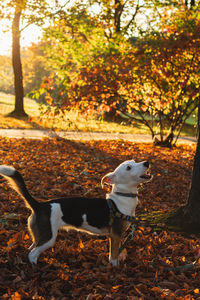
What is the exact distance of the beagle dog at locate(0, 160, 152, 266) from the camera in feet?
11.2

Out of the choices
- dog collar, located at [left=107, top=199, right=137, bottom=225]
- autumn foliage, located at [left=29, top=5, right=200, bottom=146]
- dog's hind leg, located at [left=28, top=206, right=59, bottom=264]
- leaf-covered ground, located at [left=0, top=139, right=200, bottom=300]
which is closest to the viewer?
leaf-covered ground, located at [left=0, top=139, right=200, bottom=300]

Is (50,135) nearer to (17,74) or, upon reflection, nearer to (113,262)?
(113,262)

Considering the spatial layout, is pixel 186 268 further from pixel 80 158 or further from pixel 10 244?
pixel 80 158

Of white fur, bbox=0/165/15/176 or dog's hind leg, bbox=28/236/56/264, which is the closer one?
white fur, bbox=0/165/15/176

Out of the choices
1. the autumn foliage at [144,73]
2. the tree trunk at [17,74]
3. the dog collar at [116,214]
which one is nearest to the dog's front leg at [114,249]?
the dog collar at [116,214]

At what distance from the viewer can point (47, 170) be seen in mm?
7465

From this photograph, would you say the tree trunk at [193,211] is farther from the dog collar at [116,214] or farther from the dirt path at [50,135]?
the dirt path at [50,135]

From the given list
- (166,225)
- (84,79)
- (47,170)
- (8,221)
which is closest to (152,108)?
(84,79)

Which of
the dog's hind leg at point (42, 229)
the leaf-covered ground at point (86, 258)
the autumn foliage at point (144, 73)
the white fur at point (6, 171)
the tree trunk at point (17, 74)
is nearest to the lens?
the white fur at point (6, 171)

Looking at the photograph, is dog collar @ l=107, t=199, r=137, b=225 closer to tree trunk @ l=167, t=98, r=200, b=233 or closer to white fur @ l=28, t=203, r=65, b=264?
white fur @ l=28, t=203, r=65, b=264

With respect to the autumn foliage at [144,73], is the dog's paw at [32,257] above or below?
below

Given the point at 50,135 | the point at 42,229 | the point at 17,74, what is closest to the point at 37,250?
the point at 42,229

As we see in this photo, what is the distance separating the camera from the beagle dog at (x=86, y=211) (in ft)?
11.2

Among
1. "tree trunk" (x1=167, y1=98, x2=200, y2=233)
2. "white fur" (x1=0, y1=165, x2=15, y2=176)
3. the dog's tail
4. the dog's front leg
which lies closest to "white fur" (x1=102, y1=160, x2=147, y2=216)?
the dog's front leg
